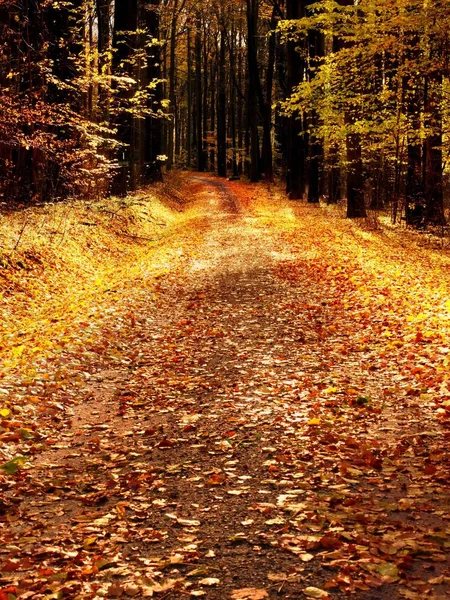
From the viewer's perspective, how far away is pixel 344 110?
18672 millimetres

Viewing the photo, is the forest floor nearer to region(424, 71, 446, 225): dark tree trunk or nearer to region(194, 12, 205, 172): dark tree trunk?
region(424, 71, 446, 225): dark tree trunk

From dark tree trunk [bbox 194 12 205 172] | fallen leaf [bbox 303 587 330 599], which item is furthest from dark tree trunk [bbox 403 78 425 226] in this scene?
dark tree trunk [bbox 194 12 205 172]

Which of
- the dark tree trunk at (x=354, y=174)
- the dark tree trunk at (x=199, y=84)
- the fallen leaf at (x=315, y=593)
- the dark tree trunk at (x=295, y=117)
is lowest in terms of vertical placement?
the fallen leaf at (x=315, y=593)

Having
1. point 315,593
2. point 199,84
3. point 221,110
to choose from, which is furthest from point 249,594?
point 199,84

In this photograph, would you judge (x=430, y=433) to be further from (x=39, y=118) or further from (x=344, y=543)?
(x=39, y=118)

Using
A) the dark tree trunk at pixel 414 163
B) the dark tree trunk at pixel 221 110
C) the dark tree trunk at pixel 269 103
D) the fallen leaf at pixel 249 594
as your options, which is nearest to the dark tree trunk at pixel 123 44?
the dark tree trunk at pixel 414 163

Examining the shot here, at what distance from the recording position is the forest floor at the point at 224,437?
371 cm

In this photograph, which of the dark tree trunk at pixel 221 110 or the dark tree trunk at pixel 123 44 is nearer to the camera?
the dark tree trunk at pixel 123 44

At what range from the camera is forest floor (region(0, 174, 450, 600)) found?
3.71 metres

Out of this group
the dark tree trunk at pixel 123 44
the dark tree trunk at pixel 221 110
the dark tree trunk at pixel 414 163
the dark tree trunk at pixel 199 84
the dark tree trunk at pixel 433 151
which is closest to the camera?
the dark tree trunk at pixel 433 151

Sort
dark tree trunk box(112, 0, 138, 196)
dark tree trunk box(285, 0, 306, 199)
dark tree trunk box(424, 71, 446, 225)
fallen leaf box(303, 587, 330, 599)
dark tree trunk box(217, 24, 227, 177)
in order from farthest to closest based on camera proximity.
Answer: dark tree trunk box(217, 24, 227, 177) < dark tree trunk box(285, 0, 306, 199) < dark tree trunk box(112, 0, 138, 196) < dark tree trunk box(424, 71, 446, 225) < fallen leaf box(303, 587, 330, 599)

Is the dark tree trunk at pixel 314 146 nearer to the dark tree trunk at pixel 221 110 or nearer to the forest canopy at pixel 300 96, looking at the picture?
the forest canopy at pixel 300 96

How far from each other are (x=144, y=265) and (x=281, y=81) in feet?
94.9

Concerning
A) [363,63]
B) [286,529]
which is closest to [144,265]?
[363,63]
